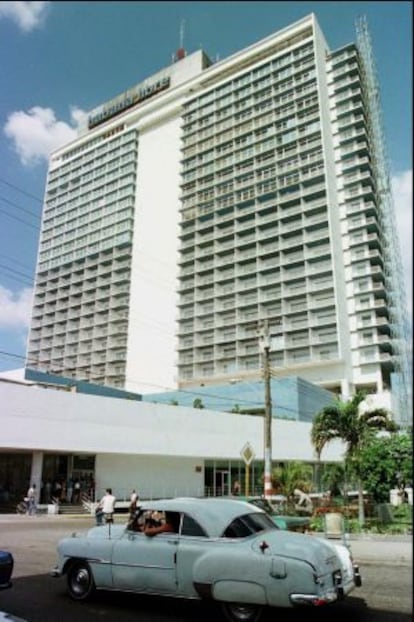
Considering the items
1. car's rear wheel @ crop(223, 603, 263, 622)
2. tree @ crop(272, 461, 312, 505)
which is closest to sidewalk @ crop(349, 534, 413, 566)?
car's rear wheel @ crop(223, 603, 263, 622)

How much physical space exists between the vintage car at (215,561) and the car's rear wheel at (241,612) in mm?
10

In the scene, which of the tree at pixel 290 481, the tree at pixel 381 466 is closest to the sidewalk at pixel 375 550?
the tree at pixel 381 466

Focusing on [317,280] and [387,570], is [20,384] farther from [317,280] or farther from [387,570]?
[317,280]

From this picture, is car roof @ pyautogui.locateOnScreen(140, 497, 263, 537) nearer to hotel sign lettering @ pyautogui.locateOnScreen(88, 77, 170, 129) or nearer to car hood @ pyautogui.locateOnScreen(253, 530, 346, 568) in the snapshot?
car hood @ pyautogui.locateOnScreen(253, 530, 346, 568)

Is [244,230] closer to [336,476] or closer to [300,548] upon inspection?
[336,476]

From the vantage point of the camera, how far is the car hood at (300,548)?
6.02 m

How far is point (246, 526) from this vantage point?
675 centimetres

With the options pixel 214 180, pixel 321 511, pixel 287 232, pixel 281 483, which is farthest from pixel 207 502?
pixel 214 180

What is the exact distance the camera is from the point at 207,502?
728 cm

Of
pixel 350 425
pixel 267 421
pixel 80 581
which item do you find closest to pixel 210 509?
pixel 80 581

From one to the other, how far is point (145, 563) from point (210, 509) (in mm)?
1124

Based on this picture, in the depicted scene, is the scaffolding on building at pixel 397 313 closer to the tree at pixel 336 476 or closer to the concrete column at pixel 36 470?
the tree at pixel 336 476

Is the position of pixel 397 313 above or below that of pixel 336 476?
above

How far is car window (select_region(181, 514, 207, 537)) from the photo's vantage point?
22.3 ft
